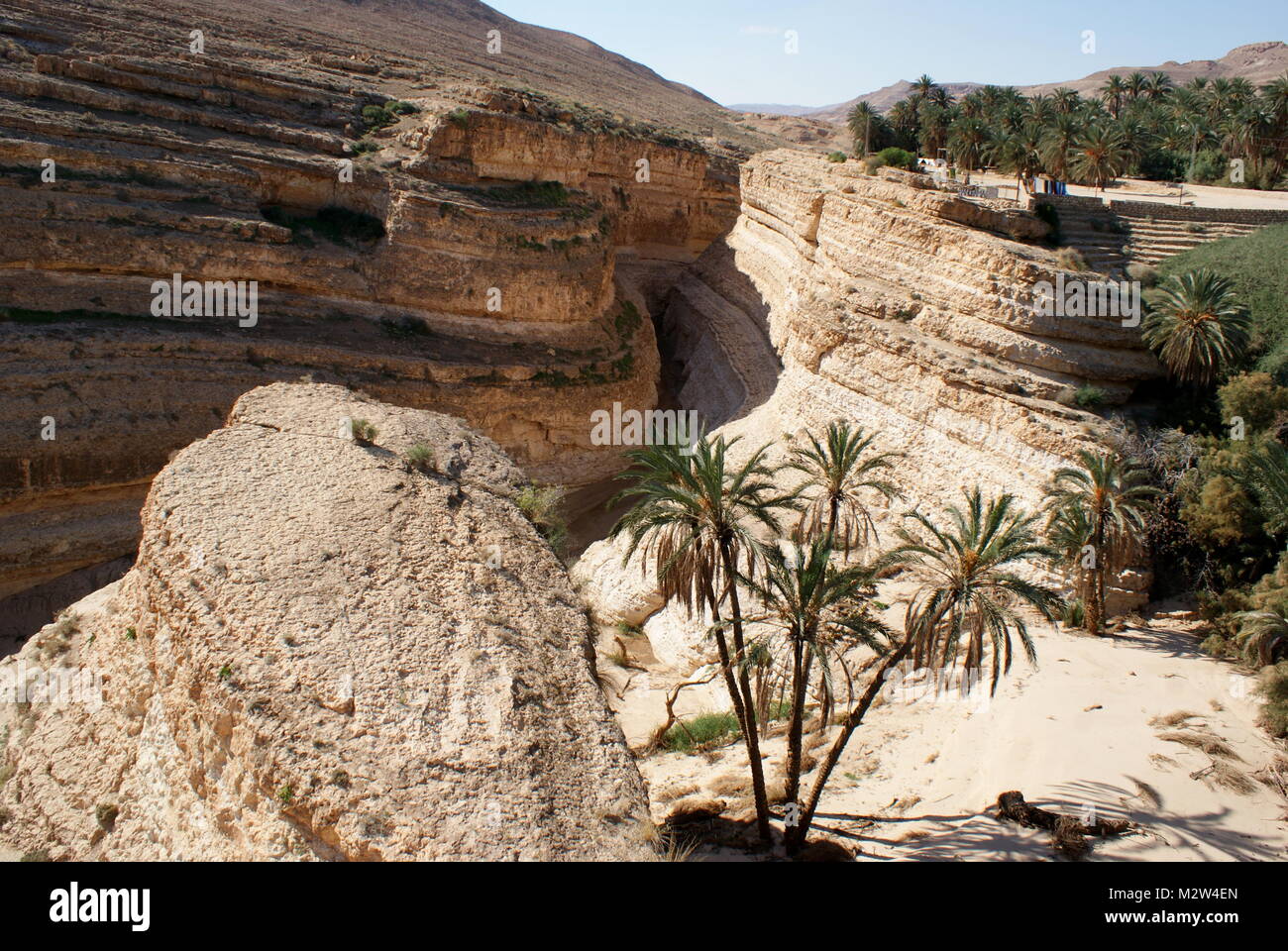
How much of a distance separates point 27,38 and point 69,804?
84.7 feet

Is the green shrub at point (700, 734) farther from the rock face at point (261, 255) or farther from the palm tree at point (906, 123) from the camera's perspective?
the palm tree at point (906, 123)

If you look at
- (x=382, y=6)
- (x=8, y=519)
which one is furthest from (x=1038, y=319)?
(x=382, y=6)

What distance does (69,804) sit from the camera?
9.56 meters

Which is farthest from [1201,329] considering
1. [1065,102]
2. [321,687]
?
[1065,102]

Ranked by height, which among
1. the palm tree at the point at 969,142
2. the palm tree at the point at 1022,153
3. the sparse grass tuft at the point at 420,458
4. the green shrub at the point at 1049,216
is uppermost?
the palm tree at the point at 969,142

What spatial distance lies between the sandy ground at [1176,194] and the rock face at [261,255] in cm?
1373

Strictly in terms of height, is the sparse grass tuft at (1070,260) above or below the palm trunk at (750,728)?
above

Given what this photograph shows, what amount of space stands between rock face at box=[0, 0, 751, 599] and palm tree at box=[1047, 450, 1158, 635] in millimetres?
13953

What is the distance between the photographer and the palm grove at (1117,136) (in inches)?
1085

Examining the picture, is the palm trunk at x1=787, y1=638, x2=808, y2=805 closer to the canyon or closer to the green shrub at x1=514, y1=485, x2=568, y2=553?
the canyon

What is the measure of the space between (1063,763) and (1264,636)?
4.05m

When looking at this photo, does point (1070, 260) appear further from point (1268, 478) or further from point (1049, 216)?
point (1268, 478)

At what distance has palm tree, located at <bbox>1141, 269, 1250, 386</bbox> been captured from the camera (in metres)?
17.6

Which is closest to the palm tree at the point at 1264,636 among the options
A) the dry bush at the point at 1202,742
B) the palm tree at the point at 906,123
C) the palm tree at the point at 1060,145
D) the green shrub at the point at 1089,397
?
the dry bush at the point at 1202,742
